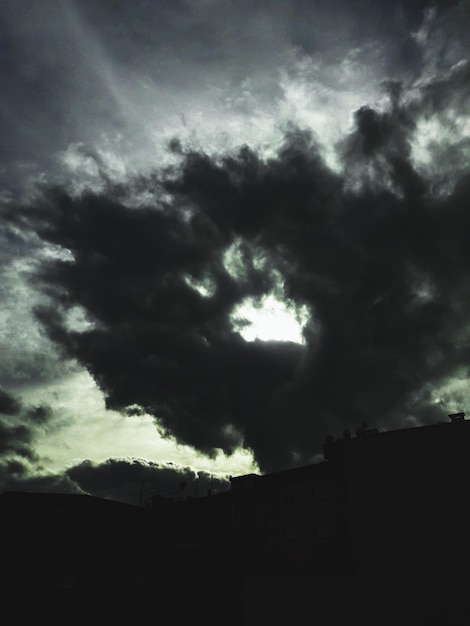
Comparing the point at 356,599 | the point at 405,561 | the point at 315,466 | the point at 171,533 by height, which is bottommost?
the point at 356,599

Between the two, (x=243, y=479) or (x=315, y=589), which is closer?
(x=315, y=589)

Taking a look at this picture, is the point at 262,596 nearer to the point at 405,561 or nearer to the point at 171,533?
the point at 405,561

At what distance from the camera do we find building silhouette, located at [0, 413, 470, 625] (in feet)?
101

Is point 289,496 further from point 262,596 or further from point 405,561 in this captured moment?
point 405,561

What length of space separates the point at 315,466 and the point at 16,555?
1016 inches

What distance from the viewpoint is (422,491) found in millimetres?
32375

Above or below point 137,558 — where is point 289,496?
above

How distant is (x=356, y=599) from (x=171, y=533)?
2123 centimetres

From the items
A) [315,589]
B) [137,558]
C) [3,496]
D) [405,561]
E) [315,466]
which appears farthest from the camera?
[137,558]

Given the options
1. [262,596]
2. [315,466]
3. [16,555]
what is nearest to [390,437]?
[315,466]

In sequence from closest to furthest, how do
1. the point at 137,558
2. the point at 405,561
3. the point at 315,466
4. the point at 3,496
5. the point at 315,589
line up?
1. the point at 405,561
2. the point at 315,589
3. the point at 315,466
4. the point at 3,496
5. the point at 137,558

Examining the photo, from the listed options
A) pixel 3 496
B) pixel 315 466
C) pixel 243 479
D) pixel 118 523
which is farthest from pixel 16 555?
pixel 315 466

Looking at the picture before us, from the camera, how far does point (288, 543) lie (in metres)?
38.7

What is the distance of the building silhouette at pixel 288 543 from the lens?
30719 mm
